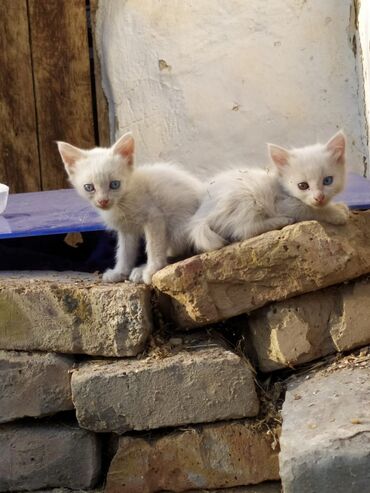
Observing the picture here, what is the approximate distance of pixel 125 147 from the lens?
13.1 ft

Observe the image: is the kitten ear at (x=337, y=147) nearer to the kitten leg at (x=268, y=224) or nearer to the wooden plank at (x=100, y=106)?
the kitten leg at (x=268, y=224)

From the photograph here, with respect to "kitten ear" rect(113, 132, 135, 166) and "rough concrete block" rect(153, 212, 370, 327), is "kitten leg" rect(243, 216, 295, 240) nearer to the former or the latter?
"rough concrete block" rect(153, 212, 370, 327)

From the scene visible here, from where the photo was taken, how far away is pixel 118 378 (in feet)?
12.5

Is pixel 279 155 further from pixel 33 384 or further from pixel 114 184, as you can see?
pixel 33 384

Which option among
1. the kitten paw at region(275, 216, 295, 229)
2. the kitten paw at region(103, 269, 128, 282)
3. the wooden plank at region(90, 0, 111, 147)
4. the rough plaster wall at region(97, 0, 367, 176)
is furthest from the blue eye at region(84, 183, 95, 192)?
the wooden plank at region(90, 0, 111, 147)

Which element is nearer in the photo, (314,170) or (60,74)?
(314,170)

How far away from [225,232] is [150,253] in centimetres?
34

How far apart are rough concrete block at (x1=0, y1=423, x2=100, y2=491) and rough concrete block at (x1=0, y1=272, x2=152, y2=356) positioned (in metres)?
0.37

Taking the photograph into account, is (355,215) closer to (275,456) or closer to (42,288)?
(275,456)

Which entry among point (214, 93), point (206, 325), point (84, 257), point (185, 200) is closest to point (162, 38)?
point (214, 93)

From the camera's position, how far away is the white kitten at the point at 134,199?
391 cm

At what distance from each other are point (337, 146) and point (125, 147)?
0.91 m

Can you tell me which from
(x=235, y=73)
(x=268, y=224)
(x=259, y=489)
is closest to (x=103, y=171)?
(x=268, y=224)

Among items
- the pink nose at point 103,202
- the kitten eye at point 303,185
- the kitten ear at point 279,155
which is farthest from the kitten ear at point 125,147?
the kitten eye at point 303,185
